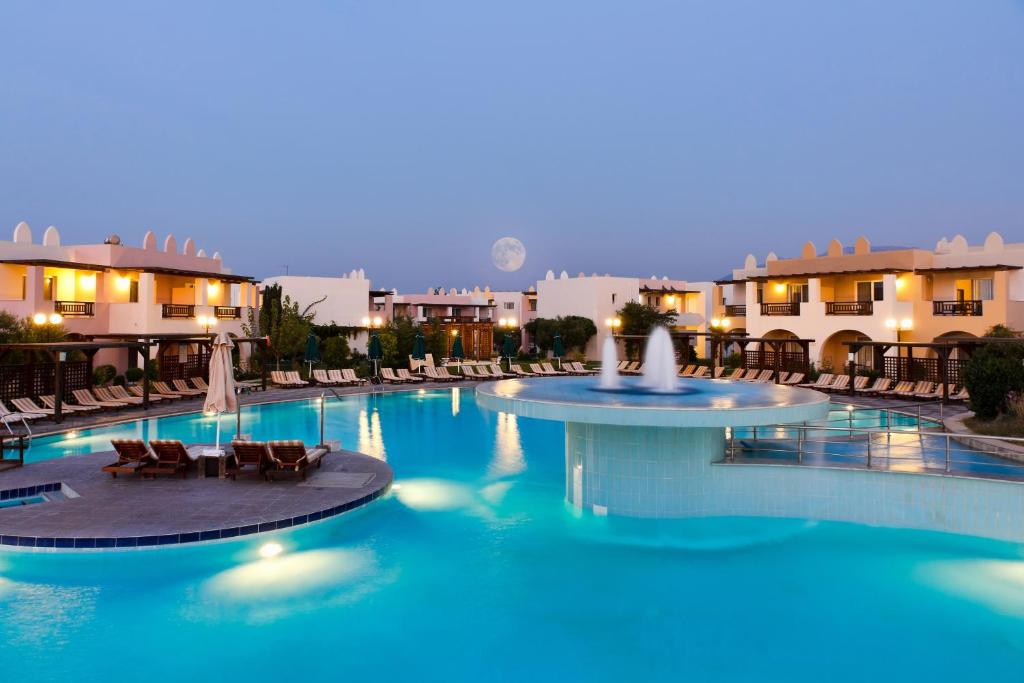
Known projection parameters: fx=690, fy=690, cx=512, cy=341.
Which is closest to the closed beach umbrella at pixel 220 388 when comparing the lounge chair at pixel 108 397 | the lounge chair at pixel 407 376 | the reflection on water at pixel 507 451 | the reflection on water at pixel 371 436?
the reflection on water at pixel 371 436

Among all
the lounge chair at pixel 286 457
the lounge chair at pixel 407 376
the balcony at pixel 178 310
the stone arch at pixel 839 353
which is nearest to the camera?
the lounge chair at pixel 286 457

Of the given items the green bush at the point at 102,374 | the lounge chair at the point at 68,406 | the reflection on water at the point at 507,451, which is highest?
the green bush at the point at 102,374

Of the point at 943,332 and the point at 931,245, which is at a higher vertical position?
the point at 931,245

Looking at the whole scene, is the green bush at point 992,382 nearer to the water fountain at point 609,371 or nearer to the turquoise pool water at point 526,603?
the turquoise pool water at point 526,603

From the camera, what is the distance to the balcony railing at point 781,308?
33531 mm

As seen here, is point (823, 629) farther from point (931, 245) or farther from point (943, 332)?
point (931, 245)

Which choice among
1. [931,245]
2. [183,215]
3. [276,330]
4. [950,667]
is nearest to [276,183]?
[183,215]

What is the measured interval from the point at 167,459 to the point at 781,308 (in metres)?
29.8

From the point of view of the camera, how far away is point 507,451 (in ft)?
52.4

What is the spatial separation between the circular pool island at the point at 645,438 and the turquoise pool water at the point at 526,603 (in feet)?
1.37

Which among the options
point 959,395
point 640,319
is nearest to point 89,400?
point 959,395

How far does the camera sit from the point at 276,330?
33656 millimetres

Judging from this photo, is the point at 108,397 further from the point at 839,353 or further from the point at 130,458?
the point at 839,353

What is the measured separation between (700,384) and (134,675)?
11.3 metres
